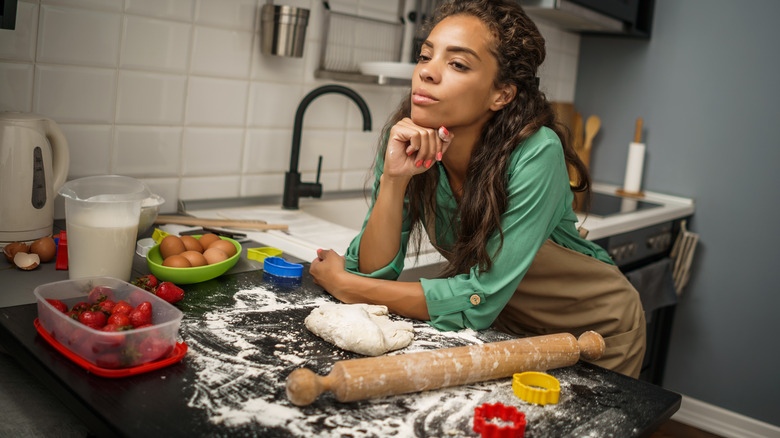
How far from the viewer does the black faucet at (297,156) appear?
6.23 ft

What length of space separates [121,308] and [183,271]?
249mm

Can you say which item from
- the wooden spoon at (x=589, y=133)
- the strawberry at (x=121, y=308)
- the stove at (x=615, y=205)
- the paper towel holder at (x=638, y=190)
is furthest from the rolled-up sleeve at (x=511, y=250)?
the wooden spoon at (x=589, y=133)

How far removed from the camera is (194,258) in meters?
1.20

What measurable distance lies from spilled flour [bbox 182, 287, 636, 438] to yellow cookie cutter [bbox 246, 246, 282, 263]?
0.27 m

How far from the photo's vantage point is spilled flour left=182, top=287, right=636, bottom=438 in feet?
2.53

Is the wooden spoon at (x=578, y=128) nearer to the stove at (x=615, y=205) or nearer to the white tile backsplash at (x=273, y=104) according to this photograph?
the stove at (x=615, y=205)

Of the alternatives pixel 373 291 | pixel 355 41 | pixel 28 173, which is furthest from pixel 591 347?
pixel 355 41

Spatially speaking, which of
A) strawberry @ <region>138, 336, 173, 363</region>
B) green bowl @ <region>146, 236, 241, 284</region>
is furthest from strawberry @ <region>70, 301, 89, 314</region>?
green bowl @ <region>146, 236, 241, 284</region>

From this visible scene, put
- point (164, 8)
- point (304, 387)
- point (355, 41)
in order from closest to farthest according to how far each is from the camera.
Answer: point (304, 387), point (164, 8), point (355, 41)

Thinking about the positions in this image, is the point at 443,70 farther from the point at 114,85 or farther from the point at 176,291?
the point at 114,85

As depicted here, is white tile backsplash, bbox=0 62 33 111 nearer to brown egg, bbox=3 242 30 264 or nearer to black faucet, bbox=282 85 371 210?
brown egg, bbox=3 242 30 264

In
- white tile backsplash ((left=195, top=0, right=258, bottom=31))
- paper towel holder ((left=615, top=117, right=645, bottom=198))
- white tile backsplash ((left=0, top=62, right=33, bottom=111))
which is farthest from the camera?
paper towel holder ((left=615, top=117, right=645, bottom=198))

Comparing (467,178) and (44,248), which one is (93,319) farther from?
(467,178)

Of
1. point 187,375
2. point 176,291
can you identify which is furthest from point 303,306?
point 187,375
